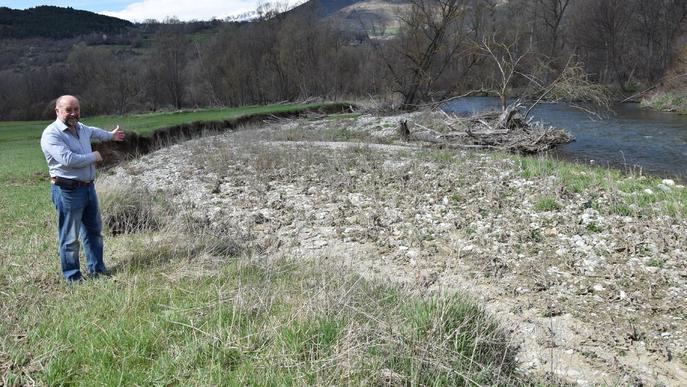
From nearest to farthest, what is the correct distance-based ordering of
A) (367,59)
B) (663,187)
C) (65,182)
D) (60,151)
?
(60,151), (65,182), (663,187), (367,59)

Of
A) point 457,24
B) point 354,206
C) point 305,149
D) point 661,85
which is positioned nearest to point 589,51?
point 661,85

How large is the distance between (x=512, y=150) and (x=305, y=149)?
24.9ft

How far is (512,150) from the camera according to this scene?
17.9 meters

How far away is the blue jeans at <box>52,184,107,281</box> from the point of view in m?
5.61

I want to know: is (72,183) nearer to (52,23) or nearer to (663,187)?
(663,187)

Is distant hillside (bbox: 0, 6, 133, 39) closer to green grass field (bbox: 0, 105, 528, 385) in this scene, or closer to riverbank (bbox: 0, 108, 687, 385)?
riverbank (bbox: 0, 108, 687, 385)

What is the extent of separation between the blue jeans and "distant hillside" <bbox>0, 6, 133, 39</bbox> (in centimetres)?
12833

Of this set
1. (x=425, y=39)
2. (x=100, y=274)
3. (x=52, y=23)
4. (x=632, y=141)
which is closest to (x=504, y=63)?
(x=632, y=141)

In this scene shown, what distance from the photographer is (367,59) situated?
58.1m

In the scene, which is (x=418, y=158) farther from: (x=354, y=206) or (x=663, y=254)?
(x=663, y=254)

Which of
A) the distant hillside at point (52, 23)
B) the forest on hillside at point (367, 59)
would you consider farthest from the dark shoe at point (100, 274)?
the distant hillside at point (52, 23)

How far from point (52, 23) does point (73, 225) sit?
145162 millimetres

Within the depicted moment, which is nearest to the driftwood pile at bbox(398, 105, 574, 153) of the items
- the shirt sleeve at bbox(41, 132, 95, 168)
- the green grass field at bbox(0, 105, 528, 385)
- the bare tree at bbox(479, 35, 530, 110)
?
the bare tree at bbox(479, 35, 530, 110)

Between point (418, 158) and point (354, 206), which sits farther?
point (418, 158)
